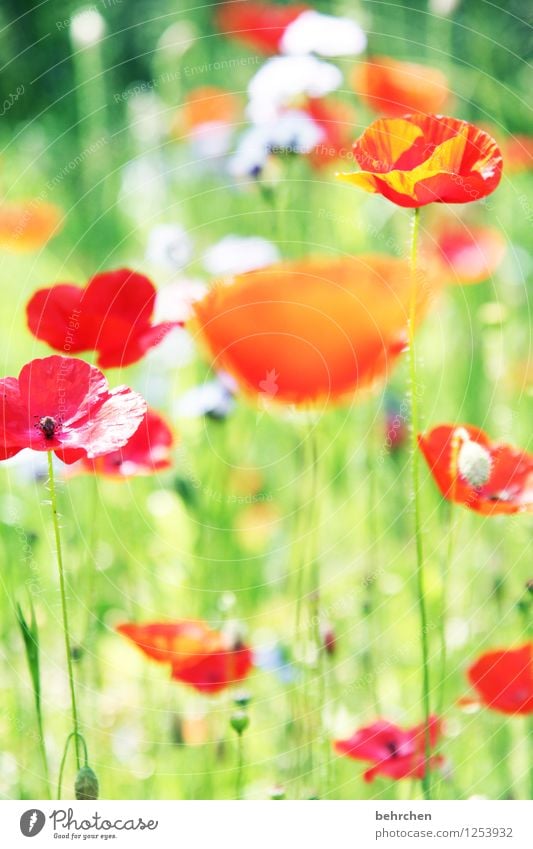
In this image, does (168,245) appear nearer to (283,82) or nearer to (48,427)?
(283,82)

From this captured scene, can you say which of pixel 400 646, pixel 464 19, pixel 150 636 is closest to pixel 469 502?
pixel 150 636

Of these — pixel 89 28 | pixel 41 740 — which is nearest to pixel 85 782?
pixel 41 740

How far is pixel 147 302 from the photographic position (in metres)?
0.55

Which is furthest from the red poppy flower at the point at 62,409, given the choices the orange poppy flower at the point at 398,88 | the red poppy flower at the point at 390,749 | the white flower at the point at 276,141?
the orange poppy flower at the point at 398,88

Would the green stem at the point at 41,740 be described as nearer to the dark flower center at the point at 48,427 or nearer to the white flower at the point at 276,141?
the dark flower center at the point at 48,427

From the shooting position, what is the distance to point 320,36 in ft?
2.95

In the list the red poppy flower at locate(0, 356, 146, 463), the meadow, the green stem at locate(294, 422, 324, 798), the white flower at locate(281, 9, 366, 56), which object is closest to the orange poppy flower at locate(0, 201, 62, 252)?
the meadow

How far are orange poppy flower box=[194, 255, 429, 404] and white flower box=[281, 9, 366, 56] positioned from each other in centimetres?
27

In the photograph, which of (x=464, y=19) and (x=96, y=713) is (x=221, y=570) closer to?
(x=96, y=713)

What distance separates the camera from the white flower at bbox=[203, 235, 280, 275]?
0.80 meters

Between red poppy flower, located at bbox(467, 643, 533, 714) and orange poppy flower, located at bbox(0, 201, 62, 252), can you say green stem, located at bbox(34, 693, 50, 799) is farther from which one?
orange poppy flower, located at bbox(0, 201, 62, 252)

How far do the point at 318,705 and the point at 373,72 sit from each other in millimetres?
490

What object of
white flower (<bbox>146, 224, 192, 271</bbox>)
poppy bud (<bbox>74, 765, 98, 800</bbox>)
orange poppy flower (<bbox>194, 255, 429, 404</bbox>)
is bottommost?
poppy bud (<bbox>74, 765, 98, 800</bbox>)

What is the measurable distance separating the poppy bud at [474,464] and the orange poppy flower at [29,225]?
0.55m
